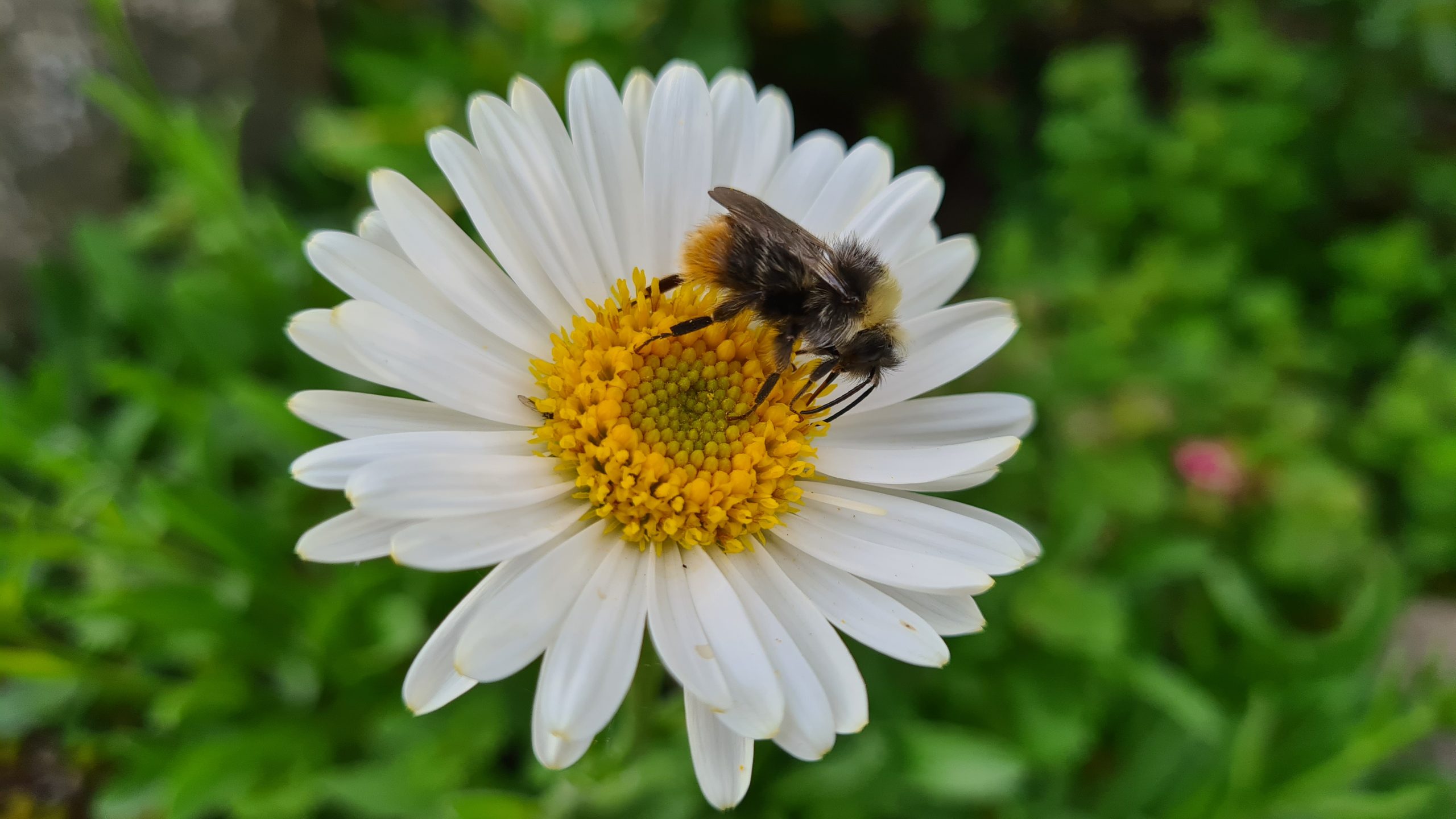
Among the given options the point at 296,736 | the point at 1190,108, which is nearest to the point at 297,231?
the point at 296,736

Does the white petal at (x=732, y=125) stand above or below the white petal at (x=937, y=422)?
above

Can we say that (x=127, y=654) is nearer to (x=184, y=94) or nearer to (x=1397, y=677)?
(x=184, y=94)

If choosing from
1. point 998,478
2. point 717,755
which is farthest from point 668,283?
point 998,478

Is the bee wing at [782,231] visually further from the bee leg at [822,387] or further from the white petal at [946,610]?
the white petal at [946,610]

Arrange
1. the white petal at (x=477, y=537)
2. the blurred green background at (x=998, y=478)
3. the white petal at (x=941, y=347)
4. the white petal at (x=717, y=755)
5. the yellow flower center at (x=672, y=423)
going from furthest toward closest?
1. the blurred green background at (x=998, y=478)
2. the white petal at (x=941, y=347)
3. the yellow flower center at (x=672, y=423)
4. the white petal at (x=717, y=755)
5. the white petal at (x=477, y=537)

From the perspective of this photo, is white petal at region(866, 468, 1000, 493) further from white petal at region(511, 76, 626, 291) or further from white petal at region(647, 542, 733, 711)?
white petal at region(511, 76, 626, 291)

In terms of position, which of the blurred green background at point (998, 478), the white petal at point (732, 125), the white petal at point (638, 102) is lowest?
the blurred green background at point (998, 478)

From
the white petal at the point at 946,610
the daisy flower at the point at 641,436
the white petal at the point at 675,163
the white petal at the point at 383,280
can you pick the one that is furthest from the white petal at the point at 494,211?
the white petal at the point at 946,610
